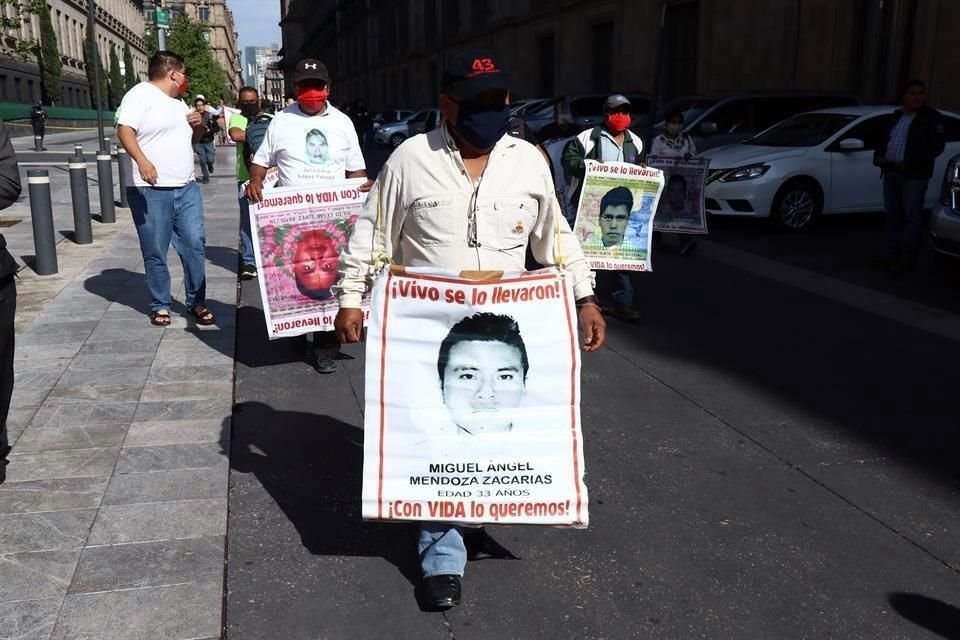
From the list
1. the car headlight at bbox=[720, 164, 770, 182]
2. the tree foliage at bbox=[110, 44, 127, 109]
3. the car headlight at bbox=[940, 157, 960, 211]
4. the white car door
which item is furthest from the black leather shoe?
the tree foliage at bbox=[110, 44, 127, 109]

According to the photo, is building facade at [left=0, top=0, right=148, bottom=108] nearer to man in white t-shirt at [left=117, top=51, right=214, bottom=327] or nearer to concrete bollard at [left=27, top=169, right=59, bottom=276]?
concrete bollard at [left=27, top=169, right=59, bottom=276]

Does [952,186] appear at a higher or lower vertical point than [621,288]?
higher

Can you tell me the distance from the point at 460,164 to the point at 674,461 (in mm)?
2155

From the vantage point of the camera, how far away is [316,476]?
176 inches

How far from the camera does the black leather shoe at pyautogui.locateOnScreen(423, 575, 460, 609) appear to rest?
328cm

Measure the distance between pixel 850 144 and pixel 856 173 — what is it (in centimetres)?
49

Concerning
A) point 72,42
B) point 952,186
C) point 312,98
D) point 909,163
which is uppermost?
point 72,42

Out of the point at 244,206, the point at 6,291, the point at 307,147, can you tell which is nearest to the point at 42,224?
the point at 244,206

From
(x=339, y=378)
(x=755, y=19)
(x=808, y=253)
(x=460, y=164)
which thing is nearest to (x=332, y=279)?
(x=339, y=378)

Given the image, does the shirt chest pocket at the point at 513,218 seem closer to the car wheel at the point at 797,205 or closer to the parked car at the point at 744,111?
the car wheel at the point at 797,205

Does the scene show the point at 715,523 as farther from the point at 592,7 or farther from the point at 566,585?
the point at 592,7

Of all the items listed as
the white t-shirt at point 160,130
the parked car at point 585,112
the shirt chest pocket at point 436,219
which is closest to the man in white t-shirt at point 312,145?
the white t-shirt at point 160,130

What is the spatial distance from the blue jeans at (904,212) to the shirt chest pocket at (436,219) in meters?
7.63

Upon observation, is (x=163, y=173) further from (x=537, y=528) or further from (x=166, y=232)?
(x=537, y=528)
